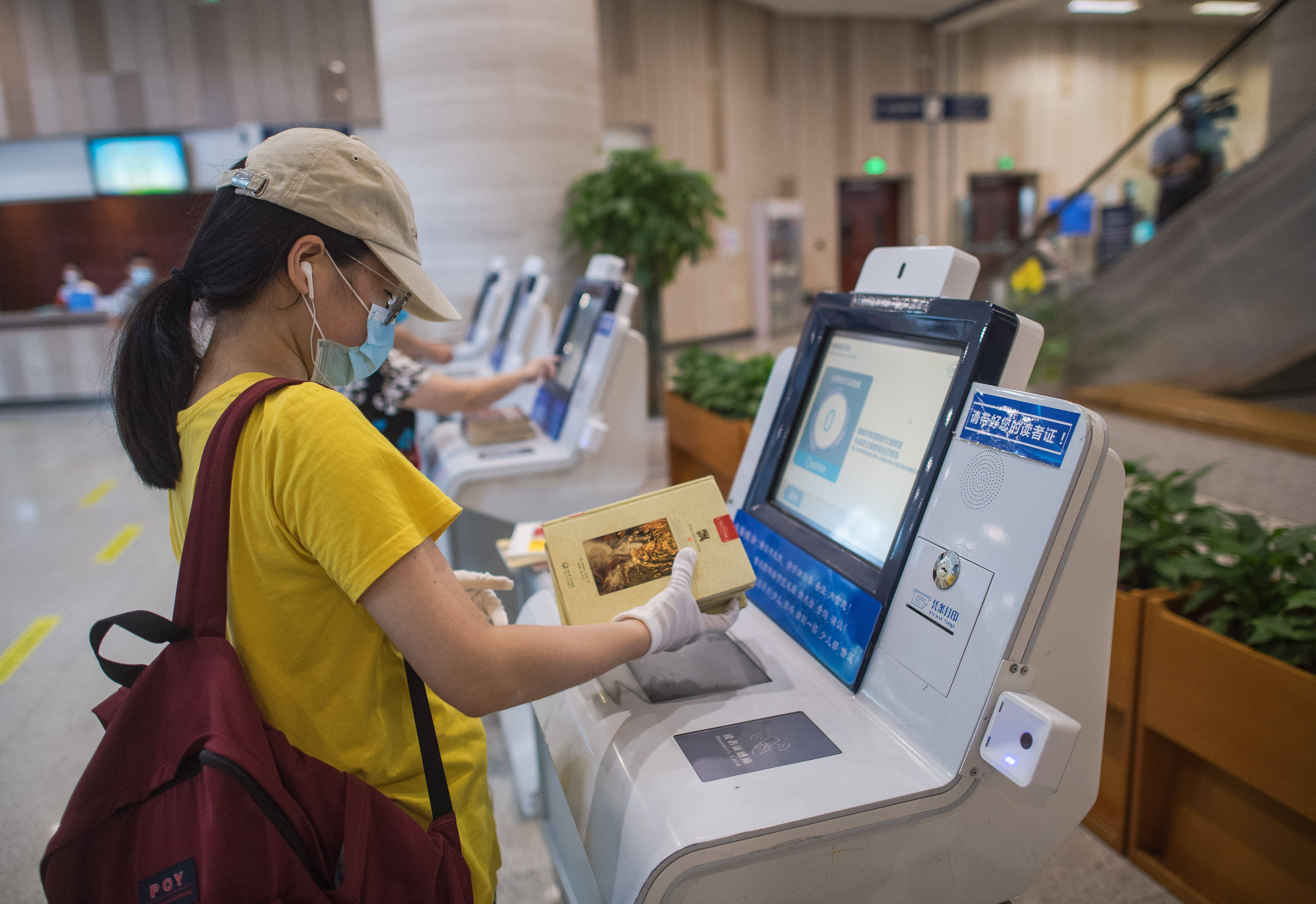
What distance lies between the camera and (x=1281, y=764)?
146cm

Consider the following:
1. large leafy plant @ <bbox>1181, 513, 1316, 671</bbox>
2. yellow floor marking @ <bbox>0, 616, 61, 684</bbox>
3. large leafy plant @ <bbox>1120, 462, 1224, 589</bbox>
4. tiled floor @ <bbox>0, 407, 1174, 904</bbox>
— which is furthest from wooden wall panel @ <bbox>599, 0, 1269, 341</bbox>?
large leafy plant @ <bbox>1181, 513, 1316, 671</bbox>

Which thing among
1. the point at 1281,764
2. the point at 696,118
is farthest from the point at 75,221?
the point at 1281,764

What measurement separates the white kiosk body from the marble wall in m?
0.25

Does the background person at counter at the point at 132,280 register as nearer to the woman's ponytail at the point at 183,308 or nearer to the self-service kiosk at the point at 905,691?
the woman's ponytail at the point at 183,308

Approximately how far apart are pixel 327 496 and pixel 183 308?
372 millimetres

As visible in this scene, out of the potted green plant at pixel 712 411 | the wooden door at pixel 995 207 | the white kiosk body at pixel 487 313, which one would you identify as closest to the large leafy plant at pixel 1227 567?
the potted green plant at pixel 712 411

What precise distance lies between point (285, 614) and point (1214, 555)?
2.02 m

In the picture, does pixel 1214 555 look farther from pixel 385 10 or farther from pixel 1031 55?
pixel 1031 55

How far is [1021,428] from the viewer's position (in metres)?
0.94

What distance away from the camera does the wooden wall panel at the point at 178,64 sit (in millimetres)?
9391

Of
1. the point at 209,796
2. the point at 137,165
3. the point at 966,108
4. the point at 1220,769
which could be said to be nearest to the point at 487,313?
the point at 1220,769

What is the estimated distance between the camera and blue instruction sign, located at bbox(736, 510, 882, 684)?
1.10m

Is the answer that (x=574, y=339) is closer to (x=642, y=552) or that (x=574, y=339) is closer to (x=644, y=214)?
(x=642, y=552)

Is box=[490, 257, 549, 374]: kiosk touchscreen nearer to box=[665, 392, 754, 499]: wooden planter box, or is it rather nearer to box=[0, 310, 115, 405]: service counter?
box=[665, 392, 754, 499]: wooden planter box
